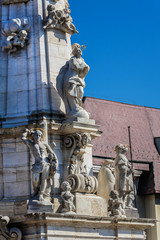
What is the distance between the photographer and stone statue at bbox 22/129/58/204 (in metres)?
17.2

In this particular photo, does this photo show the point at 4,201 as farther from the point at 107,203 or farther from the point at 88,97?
the point at 88,97

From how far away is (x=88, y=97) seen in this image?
35750 mm

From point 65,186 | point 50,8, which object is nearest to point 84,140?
point 65,186

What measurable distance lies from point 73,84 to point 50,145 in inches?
74.2

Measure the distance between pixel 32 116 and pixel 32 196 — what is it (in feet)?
7.95

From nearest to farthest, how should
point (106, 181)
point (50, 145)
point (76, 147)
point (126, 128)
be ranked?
point (50, 145)
point (76, 147)
point (106, 181)
point (126, 128)

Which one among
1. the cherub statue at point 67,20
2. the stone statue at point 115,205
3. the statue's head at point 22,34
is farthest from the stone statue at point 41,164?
the cherub statue at point 67,20

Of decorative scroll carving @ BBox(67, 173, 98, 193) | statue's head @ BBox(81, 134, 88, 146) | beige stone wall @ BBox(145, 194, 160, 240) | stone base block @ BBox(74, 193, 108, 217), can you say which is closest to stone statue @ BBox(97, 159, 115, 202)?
stone base block @ BBox(74, 193, 108, 217)

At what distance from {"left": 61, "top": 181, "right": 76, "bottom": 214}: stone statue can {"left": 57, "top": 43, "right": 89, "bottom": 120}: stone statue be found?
203 centimetres

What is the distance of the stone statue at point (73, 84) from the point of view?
1859 cm

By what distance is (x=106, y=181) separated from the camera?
65.4ft

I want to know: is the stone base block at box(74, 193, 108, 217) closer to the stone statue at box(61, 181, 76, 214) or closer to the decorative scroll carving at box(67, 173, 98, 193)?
the decorative scroll carving at box(67, 173, 98, 193)

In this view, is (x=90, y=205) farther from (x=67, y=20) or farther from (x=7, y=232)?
(x=67, y=20)

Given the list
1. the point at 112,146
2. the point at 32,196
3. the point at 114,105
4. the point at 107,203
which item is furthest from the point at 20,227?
the point at 114,105
